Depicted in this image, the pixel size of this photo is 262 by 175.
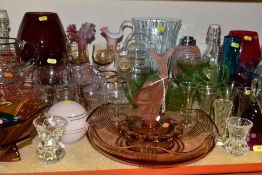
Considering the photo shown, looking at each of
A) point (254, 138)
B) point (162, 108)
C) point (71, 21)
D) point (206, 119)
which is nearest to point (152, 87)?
point (162, 108)

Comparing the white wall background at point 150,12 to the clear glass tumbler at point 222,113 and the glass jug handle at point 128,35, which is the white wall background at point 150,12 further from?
the clear glass tumbler at point 222,113

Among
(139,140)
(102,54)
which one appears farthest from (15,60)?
(139,140)

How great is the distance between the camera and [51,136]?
3.10 feet

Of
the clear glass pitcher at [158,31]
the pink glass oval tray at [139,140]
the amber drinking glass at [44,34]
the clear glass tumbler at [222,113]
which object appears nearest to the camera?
the pink glass oval tray at [139,140]

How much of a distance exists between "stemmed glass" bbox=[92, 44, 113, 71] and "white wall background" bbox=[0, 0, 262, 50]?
17 centimetres

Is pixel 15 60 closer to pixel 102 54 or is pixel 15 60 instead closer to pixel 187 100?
pixel 102 54

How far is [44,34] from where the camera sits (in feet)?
4.17

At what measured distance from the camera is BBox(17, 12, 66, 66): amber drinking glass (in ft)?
4.15

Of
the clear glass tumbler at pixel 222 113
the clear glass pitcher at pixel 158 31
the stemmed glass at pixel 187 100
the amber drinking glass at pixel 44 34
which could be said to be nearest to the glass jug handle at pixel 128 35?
the clear glass pitcher at pixel 158 31

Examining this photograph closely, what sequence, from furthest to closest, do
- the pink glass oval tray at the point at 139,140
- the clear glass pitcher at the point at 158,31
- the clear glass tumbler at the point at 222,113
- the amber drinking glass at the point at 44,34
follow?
the clear glass pitcher at the point at 158,31 → the amber drinking glass at the point at 44,34 → the clear glass tumbler at the point at 222,113 → the pink glass oval tray at the point at 139,140

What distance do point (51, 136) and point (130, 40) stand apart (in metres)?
0.59

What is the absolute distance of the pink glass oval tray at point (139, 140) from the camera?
3.05 feet

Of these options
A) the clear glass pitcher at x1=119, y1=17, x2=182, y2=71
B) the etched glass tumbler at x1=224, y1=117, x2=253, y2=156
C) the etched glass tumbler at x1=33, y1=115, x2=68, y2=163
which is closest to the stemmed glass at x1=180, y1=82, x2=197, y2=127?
the etched glass tumbler at x1=224, y1=117, x2=253, y2=156

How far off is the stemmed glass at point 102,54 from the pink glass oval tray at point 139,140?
0.22 m
